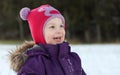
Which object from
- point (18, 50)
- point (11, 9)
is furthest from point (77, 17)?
point (18, 50)

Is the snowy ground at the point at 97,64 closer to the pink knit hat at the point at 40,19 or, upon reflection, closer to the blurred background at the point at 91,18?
the pink knit hat at the point at 40,19

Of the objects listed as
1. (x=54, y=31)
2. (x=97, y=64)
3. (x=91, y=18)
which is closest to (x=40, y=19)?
(x=54, y=31)

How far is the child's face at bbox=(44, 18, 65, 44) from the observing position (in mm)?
2978

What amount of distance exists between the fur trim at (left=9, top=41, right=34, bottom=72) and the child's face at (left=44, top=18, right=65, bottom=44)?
0.19 meters

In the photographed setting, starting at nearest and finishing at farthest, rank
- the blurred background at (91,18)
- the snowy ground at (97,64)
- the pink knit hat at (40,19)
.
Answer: the pink knit hat at (40,19)
the snowy ground at (97,64)
the blurred background at (91,18)

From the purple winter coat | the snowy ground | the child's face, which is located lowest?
the snowy ground

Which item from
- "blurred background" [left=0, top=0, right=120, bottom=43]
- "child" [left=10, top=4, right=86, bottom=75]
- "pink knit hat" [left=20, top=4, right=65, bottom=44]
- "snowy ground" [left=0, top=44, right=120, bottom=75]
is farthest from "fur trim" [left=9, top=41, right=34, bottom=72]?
"blurred background" [left=0, top=0, right=120, bottom=43]

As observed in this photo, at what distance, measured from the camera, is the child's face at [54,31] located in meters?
2.98

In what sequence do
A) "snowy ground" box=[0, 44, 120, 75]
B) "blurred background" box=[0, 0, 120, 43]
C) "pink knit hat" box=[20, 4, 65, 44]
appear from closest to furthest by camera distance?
"pink knit hat" box=[20, 4, 65, 44]
"snowy ground" box=[0, 44, 120, 75]
"blurred background" box=[0, 0, 120, 43]

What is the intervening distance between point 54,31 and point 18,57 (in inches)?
11.7

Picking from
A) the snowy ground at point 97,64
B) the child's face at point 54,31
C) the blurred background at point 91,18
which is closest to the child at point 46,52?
the child's face at point 54,31

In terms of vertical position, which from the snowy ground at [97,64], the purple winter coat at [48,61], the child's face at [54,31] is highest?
the child's face at [54,31]

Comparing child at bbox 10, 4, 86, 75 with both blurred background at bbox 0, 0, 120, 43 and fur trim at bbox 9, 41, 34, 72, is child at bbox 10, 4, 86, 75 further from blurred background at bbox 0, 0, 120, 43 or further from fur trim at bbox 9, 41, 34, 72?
blurred background at bbox 0, 0, 120, 43

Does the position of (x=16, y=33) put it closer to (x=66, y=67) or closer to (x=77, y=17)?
(x=77, y=17)
